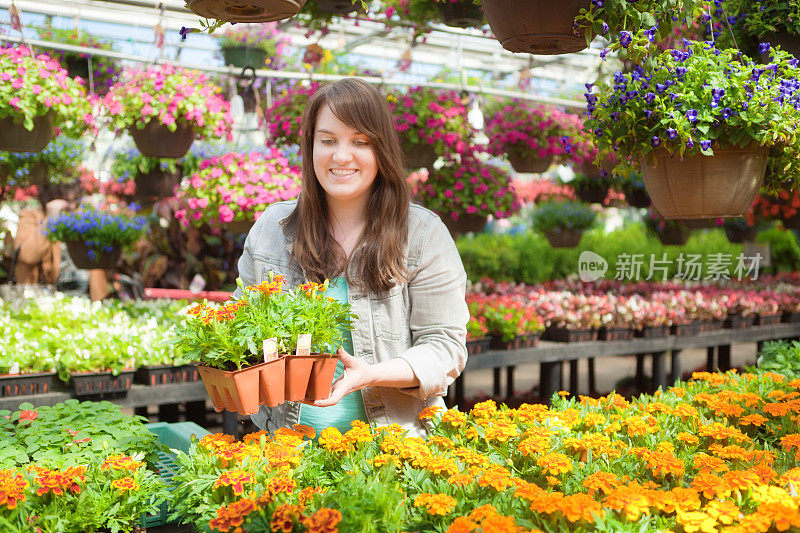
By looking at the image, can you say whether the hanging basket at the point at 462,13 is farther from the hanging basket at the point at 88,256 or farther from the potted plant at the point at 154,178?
the hanging basket at the point at 88,256

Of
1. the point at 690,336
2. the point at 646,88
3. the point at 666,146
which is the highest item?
the point at 646,88

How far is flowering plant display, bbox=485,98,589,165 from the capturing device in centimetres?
447

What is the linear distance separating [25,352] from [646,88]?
236 centimetres

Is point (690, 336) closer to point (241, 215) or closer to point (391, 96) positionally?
point (391, 96)

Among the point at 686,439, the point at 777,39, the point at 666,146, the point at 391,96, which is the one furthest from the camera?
the point at 391,96

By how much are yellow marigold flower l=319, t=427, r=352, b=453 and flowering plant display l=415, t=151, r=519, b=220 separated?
118 inches

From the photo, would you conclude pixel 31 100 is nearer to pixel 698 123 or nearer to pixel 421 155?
pixel 421 155

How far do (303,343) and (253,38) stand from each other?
4.14 meters

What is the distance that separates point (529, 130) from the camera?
448cm

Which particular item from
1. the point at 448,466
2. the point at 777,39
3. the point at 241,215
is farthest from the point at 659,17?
the point at 241,215

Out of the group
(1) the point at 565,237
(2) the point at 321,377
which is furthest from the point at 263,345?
(1) the point at 565,237

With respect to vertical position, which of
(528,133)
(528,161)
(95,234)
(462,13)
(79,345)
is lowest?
(79,345)

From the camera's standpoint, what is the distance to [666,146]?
1.79 meters

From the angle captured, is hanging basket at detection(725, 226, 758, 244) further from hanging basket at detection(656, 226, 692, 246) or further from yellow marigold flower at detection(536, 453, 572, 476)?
yellow marigold flower at detection(536, 453, 572, 476)
